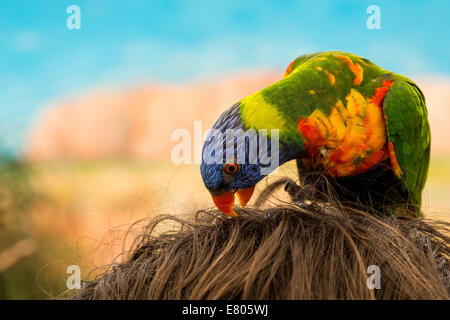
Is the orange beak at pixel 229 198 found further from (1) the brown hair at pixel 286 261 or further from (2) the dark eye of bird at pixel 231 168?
(1) the brown hair at pixel 286 261

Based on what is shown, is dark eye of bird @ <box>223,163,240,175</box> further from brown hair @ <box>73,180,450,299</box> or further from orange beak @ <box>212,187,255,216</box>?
brown hair @ <box>73,180,450,299</box>

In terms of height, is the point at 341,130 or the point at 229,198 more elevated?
the point at 341,130

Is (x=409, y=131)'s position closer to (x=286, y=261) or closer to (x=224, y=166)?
(x=224, y=166)

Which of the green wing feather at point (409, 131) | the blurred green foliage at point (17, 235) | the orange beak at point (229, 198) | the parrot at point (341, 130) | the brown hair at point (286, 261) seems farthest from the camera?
the blurred green foliage at point (17, 235)

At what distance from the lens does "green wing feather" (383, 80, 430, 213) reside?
1.08m

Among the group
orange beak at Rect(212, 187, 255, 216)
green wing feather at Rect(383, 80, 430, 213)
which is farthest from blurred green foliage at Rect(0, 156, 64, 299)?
green wing feather at Rect(383, 80, 430, 213)

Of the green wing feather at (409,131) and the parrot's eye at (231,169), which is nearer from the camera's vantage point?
the parrot's eye at (231,169)

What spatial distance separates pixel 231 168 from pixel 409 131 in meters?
0.59

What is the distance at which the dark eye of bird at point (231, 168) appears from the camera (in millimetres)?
901

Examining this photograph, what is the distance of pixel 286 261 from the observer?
49 centimetres

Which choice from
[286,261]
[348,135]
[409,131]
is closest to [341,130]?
[348,135]

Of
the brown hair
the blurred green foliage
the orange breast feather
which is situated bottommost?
the blurred green foliage

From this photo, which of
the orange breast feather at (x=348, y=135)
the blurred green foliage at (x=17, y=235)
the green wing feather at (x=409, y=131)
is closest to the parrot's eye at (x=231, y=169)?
the orange breast feather at (x=348, y=135)
